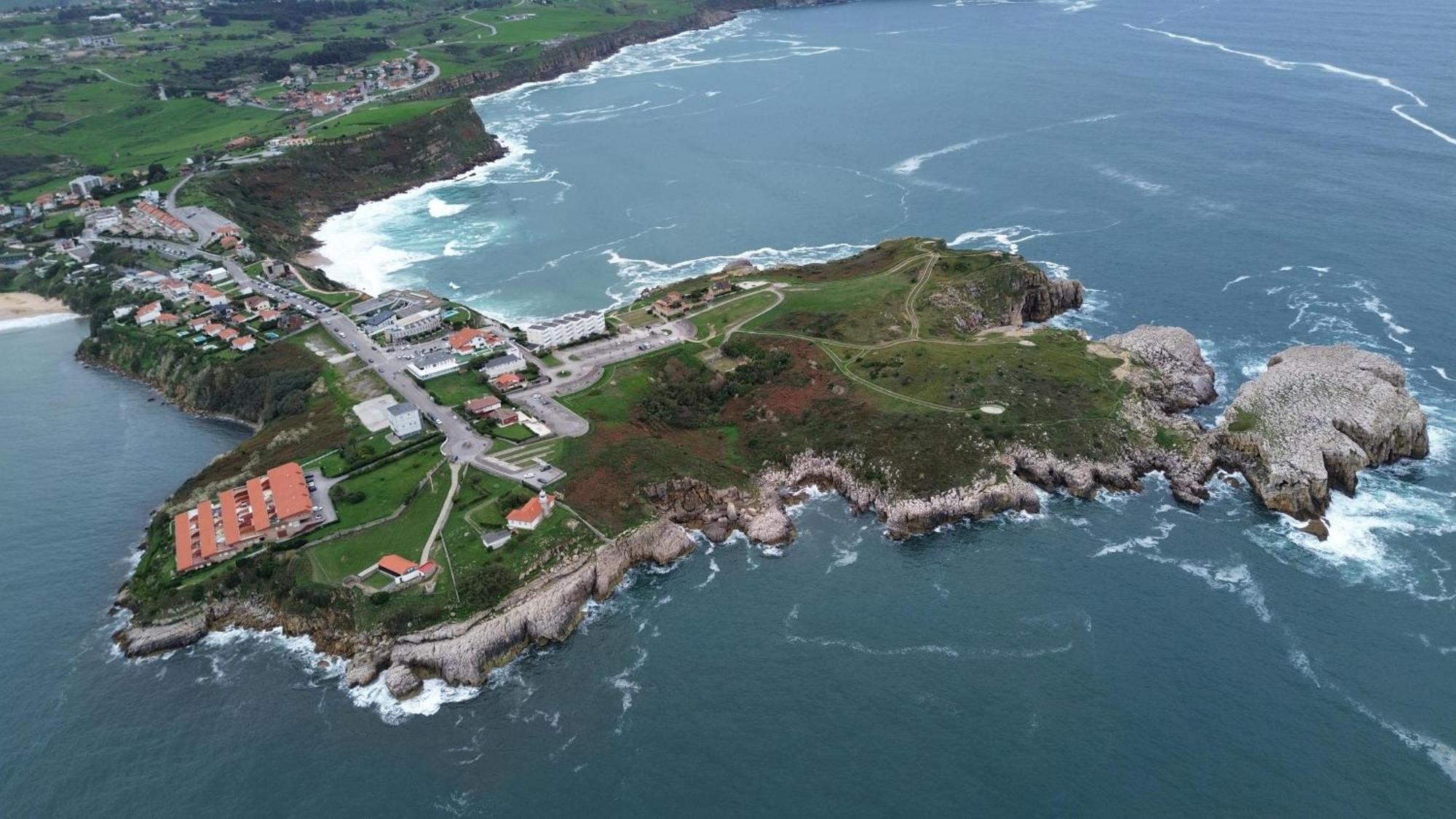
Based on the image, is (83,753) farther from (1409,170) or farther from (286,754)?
(1409,170)

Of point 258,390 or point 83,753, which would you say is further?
point 258,390

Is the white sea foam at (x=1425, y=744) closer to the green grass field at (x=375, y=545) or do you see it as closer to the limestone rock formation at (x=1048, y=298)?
the limestone rock formation at (x=1048, y=298)

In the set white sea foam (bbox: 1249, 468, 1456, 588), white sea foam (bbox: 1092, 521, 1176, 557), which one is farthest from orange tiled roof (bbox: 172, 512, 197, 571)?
white sea foam (bbox: 1249, 468, 1456, 588)

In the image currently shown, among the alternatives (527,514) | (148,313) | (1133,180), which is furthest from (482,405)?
(1133,180)

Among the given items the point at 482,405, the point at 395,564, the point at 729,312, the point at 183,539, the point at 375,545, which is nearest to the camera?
the point at 395,564

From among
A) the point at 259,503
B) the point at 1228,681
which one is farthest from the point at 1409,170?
the point at 259,503

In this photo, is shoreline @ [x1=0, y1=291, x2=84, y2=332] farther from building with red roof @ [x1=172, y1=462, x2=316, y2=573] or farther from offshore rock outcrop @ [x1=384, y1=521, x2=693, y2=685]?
offshore rock outcrop @ [x1=384, y1=521, x2=693, y2=685]

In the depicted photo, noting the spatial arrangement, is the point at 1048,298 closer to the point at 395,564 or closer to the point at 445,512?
the point at 445,512
